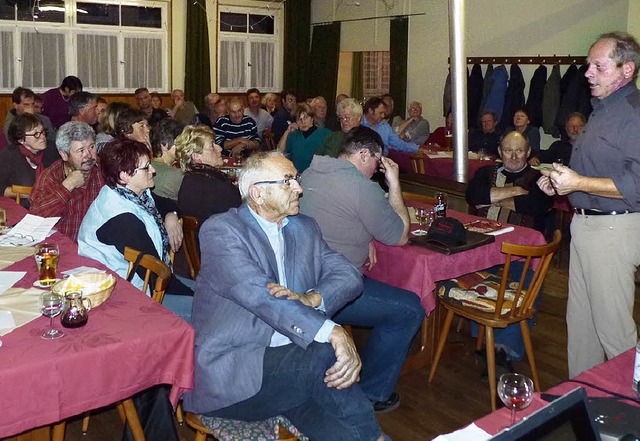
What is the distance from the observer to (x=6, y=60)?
9.77m

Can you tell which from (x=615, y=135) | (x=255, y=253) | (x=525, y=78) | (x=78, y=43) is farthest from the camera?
(x=78, y=43)

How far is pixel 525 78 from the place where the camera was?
9070 mm

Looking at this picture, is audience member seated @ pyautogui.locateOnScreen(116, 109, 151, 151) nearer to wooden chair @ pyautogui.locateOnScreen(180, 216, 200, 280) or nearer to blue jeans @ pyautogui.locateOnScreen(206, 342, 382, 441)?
wooden chair @ pyautogui.locateOnScreen(180, 216, 200, 280)

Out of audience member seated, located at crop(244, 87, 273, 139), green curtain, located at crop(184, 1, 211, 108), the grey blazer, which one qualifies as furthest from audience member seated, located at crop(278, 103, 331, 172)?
green curtain, located at crop(184, 1, 211, 108)

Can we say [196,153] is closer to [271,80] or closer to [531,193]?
[531,193]

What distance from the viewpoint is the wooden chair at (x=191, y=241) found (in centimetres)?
370

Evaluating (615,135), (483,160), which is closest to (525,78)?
(483,160)

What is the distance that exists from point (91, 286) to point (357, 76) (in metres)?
9.96

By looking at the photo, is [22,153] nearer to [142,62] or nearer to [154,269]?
[154,269]

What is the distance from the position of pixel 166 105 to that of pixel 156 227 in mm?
8582

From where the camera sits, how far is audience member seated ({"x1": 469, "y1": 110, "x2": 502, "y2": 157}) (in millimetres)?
8281

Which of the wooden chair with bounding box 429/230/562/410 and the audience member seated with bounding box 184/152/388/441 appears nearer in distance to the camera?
the audience member seated with bounding box 184/152/388/441

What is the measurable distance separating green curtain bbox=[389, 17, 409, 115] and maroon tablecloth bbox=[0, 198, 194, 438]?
8.82 metres

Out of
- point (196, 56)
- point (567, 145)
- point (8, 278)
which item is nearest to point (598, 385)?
point (8, 278)
